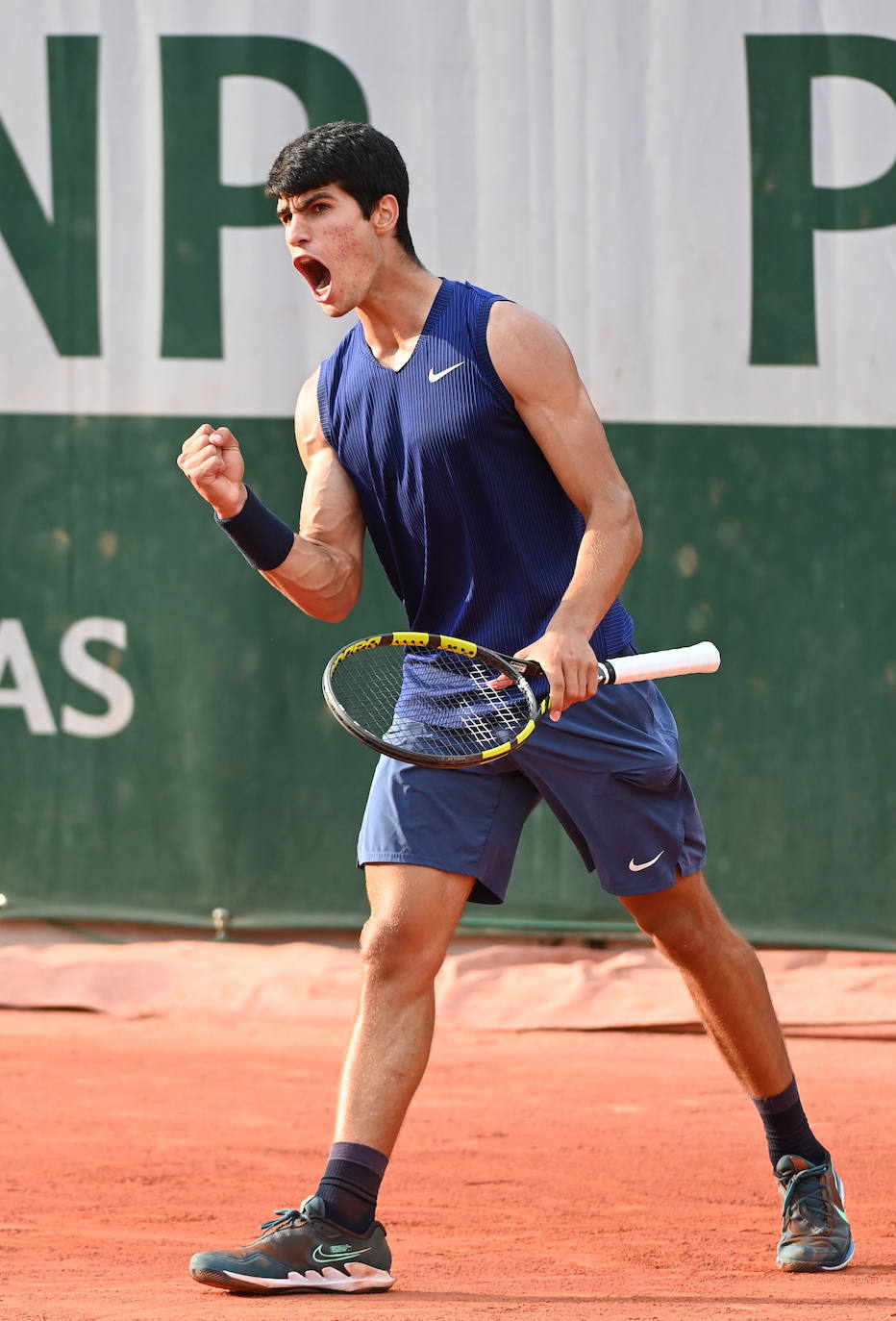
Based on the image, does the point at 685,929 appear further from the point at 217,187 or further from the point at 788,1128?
the point at 217,187

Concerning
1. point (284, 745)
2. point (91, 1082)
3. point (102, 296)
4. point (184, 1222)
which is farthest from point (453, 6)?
point (184, 1222)

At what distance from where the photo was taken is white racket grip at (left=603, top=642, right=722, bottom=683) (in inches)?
118

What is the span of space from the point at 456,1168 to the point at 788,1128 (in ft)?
3.21

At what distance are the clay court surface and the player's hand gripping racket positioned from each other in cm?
86

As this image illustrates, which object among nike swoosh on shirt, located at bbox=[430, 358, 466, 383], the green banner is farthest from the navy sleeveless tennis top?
the green banner

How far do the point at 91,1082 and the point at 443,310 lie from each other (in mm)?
2573

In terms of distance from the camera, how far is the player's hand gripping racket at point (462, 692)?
2926 millimetres

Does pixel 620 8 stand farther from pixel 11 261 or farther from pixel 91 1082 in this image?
pixel 91 1082

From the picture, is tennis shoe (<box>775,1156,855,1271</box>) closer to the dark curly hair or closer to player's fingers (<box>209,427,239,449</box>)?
player's fingers (<box>209,427,239,449</box>)

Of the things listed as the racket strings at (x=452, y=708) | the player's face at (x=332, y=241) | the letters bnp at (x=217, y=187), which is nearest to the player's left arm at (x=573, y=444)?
the racket strings at (x=452, y=708)

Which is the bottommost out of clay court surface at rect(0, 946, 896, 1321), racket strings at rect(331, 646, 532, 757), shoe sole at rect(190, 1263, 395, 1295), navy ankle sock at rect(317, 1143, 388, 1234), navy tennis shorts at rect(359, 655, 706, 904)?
clay court surface at rect(0, 946, 896, 1321)

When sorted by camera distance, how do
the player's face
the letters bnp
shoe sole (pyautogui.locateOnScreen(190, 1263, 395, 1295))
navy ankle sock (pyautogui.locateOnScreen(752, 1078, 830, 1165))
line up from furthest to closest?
1. the letters bnp
2. navy ankle sock (pyautogui.locateOnScreen(752, 1078, 830, 1165))
3. the player's face
4. shoe sole (pyautogui.locateOnScreen(190, 1263, 395, 1295))

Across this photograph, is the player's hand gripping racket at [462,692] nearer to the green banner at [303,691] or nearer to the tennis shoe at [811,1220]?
the tennis shoe at [811,1220]

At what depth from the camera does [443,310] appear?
3.16 meters
